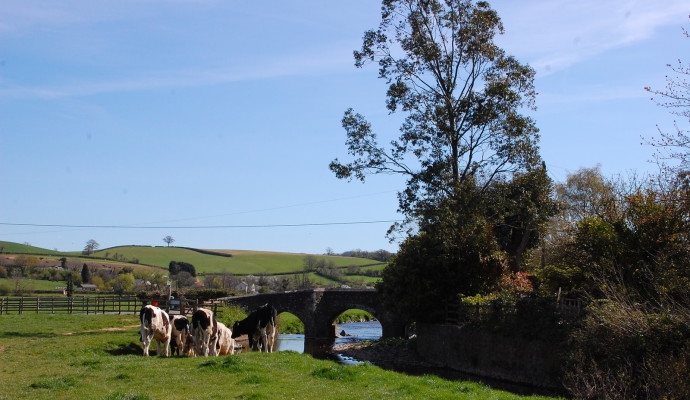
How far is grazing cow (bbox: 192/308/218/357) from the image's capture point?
22.8m

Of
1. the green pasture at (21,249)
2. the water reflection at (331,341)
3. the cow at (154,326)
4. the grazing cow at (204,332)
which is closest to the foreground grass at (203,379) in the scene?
the cow at (154,326)

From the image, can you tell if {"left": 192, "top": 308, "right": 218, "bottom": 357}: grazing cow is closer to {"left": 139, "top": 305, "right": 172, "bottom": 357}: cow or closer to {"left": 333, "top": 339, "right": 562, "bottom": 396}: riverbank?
{"left": 139, "top": 305, "right": 172, "bottom": 357}: cow

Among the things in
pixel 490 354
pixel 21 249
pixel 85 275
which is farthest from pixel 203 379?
pixel 21 249

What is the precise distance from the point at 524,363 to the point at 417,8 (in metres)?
17.1

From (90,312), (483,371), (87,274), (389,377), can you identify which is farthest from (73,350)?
(87,274)

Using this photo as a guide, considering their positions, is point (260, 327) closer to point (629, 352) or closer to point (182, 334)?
point (182, 334)

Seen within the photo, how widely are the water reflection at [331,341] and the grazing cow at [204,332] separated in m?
9.16

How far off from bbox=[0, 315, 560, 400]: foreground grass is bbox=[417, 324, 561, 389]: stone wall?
867 centimetres

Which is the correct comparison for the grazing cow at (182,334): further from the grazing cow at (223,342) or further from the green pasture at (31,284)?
the green pasture at (31,284)

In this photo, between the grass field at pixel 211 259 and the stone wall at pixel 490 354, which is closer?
the stone wall at pixel 490 354

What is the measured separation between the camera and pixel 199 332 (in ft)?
75.6

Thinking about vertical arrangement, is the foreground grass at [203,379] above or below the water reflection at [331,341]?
above

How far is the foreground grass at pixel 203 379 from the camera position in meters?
13.8

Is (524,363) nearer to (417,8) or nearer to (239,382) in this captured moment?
(239,382)
